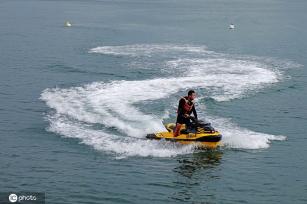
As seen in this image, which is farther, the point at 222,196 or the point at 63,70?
the point at 63,70

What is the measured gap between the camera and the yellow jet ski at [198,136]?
Result: 23.9 meters

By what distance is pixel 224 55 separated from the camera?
1916 inches

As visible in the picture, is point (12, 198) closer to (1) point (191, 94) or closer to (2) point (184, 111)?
(2) point (184, 111)

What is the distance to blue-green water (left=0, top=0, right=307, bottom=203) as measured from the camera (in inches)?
818

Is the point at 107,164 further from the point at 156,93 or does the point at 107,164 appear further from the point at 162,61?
the point at 162,61

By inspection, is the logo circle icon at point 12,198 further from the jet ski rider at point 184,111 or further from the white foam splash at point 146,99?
the jet ski rider at point 184,111

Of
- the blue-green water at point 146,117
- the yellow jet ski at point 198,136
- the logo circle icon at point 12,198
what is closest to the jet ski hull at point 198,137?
the yellow jet ski at point 198,136

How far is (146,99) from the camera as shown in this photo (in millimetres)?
31906

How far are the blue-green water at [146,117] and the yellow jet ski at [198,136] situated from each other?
0.38 metres

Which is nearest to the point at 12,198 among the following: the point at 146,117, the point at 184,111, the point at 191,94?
the point at 184,111

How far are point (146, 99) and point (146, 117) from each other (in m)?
3.75

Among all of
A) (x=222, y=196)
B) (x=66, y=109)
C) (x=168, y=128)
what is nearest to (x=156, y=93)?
(x=66, y=109)

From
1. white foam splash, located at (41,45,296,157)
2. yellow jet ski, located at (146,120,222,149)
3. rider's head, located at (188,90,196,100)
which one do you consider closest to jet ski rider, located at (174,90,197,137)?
rider's head, located at (188,90,196,100)

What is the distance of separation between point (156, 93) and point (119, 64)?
440 inches
